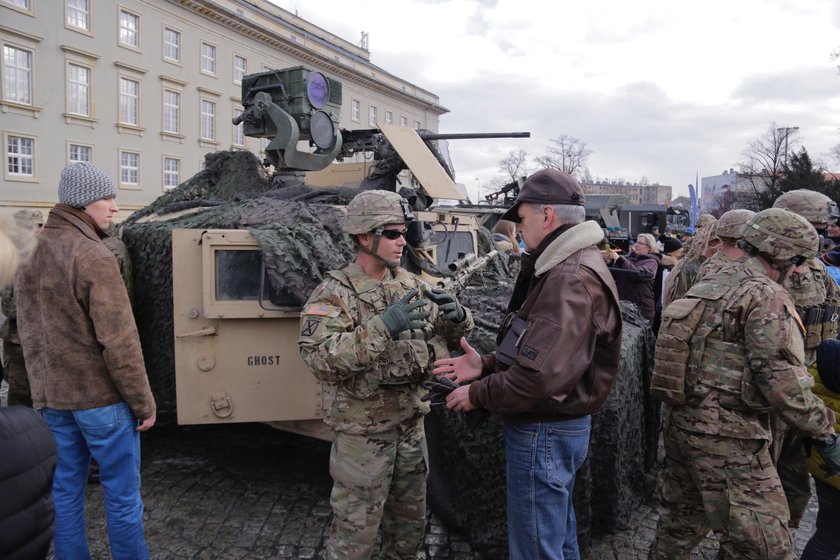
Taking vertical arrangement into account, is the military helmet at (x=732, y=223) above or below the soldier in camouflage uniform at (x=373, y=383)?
above

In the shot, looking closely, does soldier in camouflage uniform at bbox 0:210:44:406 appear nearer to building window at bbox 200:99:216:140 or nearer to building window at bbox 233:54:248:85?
building window at bbox 200:99:216:140

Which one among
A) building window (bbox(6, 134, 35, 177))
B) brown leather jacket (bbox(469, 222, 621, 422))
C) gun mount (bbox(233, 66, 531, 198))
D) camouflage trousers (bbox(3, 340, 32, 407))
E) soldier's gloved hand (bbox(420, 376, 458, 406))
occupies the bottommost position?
camouflage trousers (bbox(3, 340, 32, 407))

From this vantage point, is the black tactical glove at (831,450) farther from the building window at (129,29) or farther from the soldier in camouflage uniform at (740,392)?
the building window at (129,29)

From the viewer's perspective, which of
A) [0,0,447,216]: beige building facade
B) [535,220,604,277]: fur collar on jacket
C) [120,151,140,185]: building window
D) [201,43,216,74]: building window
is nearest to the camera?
[535,220,604,277]: fur collar on jacket

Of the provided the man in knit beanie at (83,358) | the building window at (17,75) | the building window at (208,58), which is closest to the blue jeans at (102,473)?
the man in knit beanie at (83,358)

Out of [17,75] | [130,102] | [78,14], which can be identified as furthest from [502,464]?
[130,102]

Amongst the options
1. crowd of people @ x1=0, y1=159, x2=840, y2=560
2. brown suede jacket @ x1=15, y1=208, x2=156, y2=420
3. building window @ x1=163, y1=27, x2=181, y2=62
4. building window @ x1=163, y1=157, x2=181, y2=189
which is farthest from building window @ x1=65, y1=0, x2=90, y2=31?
crowd of people @ x1=0, y1=159, x2=840, y2=560

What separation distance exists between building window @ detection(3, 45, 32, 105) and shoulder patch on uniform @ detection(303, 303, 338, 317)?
25.7 m

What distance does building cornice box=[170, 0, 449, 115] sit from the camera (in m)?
30.4

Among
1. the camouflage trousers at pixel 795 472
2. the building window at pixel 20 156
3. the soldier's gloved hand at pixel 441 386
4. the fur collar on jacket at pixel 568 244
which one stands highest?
the building window at pixel 20 156

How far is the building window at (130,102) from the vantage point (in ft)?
89.9

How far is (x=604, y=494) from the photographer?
371 cm

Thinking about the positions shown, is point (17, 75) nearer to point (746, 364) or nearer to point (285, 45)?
point (285, 45)

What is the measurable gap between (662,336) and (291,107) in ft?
14.5
